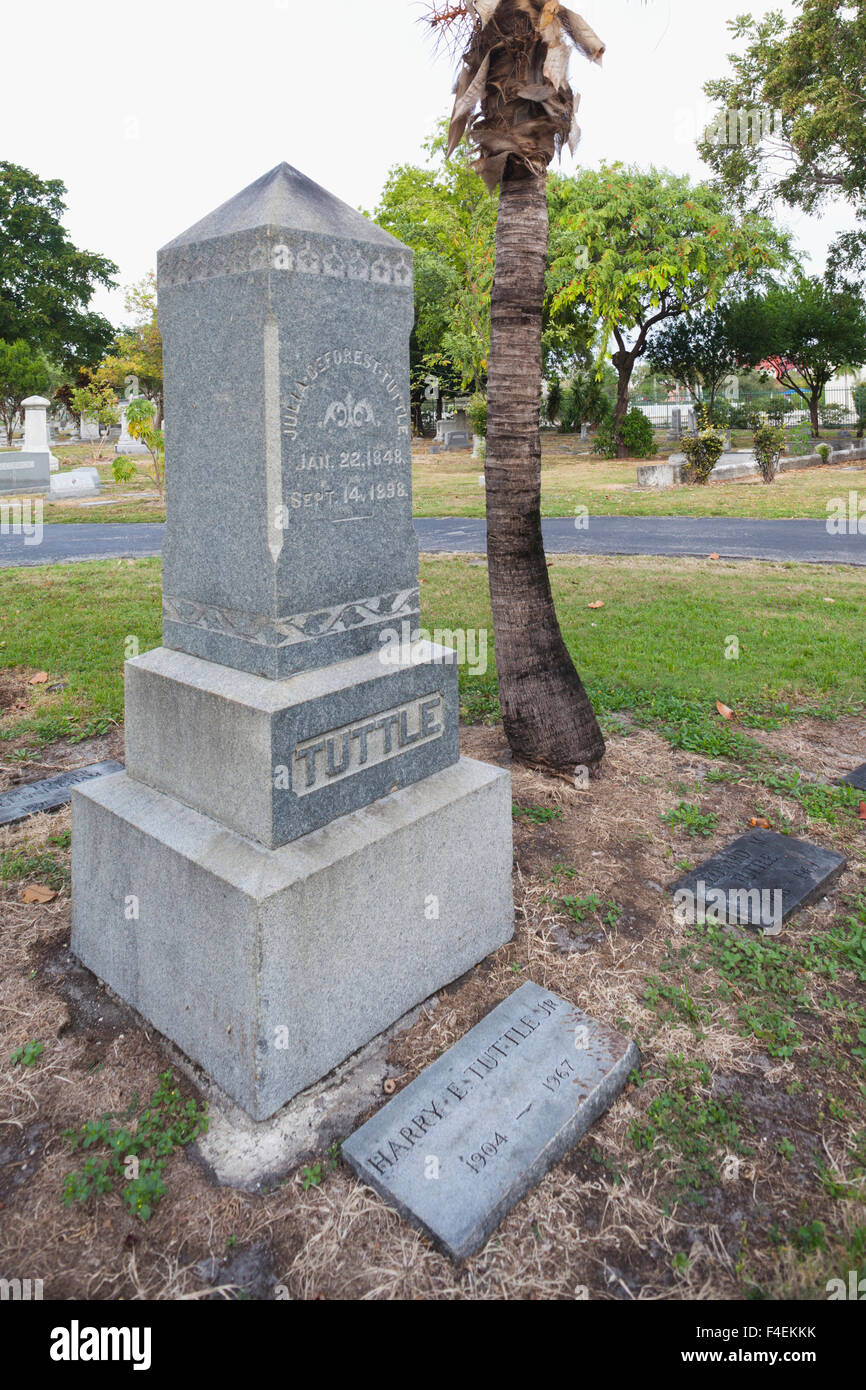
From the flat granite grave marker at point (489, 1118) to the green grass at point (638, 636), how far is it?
2.45m

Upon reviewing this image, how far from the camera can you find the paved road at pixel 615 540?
12508 mm

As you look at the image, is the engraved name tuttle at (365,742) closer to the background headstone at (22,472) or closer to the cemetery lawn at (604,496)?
the cemetery lawn at (604,496)

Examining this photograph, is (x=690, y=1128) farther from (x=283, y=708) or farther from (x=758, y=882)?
Result: (x=283, y=708)

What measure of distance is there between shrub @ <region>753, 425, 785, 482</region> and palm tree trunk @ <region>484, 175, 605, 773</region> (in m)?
19.2

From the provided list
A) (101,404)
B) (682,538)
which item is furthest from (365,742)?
(101,404)

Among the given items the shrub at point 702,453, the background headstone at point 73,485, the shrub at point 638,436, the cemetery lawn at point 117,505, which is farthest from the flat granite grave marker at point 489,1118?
the shrub at point 638,436

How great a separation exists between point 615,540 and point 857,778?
30.6ft

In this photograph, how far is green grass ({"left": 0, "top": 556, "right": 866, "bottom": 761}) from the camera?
20.0 ft

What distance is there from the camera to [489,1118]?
8.55 feet

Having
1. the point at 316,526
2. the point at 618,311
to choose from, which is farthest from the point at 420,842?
the point at 618,311

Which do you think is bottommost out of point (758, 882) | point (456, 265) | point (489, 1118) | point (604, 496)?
point (489, 1118)

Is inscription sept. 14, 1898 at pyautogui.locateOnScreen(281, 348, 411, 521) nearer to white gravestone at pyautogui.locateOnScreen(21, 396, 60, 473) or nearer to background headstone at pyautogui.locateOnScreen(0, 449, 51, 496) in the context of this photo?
background headstone at pyautogui.locateOnScreen(0, 449, 51, 496)

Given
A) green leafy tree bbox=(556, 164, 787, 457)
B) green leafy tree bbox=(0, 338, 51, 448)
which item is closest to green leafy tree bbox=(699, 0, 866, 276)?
green leafy tree bbox=(556, 164, 787, 457)

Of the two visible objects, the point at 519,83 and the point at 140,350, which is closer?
the point at 519,83
